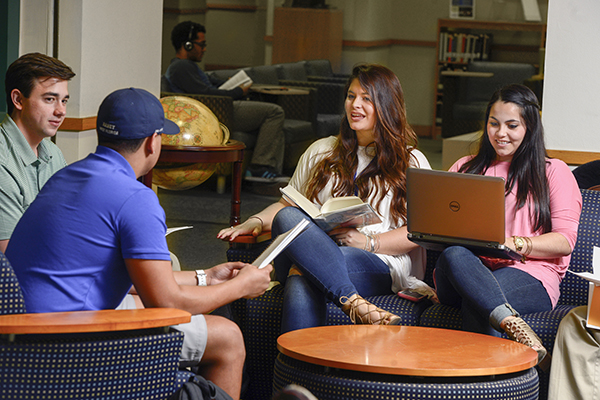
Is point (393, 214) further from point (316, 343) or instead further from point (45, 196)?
point (45, 196)

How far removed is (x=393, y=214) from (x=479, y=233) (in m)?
0.47

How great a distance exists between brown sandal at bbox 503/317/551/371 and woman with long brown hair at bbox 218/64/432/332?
0.49 meters

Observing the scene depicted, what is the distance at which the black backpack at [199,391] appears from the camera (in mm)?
1771

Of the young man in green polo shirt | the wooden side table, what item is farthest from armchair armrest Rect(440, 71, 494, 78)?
the young man in green polo shirt

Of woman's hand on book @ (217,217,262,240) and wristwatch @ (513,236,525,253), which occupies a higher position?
wristwatch @ (513,236,525,253)

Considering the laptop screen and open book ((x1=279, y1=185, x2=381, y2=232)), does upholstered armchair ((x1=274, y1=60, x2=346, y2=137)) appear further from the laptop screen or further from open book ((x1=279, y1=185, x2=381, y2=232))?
the laptop screen

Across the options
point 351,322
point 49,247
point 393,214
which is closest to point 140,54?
point 393,214

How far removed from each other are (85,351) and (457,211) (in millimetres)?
1278

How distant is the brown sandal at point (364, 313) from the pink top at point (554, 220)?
550 millimetres

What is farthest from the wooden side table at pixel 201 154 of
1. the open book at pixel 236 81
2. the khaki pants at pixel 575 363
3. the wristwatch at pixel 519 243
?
the open book at pixel 236 81

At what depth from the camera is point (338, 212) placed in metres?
2.47

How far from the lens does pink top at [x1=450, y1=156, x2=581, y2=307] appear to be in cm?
254

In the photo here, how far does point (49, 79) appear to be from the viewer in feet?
8.35

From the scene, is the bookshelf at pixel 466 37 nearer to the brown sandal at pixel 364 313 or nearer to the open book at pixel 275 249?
the brown sandal at pixel 364 313
